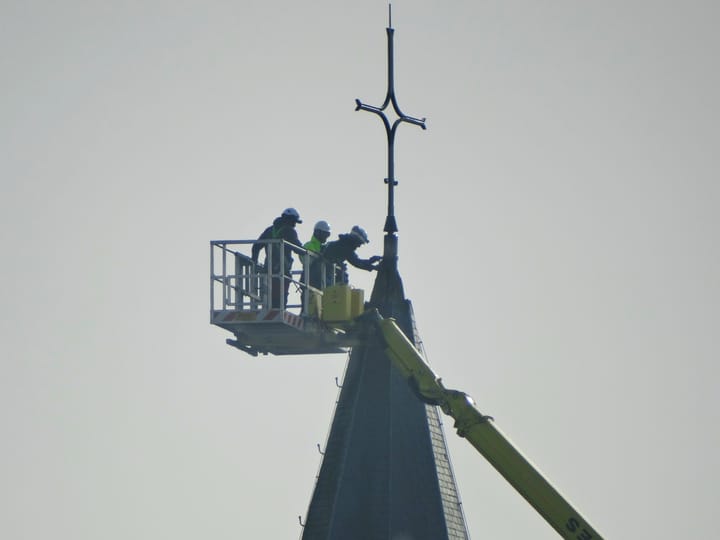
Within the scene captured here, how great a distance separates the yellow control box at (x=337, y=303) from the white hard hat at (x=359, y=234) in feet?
3.98

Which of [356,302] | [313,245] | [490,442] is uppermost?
[313,245]

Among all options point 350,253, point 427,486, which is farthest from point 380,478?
point 350,253

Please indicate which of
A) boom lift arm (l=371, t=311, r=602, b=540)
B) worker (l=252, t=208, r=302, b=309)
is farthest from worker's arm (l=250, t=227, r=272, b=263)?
boom lift arm (l=371, t=311, r=602, b=540)

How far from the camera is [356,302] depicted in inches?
2240

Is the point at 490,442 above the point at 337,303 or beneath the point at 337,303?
beneath

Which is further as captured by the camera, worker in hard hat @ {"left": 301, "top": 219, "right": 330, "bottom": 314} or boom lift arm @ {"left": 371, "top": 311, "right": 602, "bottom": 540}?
worker in hard hat @ {"left": 301, "top": 219, "right": 330, "bottom": 314}

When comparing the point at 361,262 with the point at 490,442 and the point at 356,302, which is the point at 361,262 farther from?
the point at 490,442

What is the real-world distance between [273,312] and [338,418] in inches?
124

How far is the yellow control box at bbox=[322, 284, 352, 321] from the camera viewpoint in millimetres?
56406

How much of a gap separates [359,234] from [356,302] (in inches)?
56.4

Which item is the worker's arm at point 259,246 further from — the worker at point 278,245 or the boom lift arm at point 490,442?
the boom lift arm at point 490,442

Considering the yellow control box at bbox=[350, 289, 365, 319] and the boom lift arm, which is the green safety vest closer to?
the yellow control box at bbox=[350, 289, 365, 319]

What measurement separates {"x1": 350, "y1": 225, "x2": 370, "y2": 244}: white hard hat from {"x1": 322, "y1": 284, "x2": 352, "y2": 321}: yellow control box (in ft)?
3.98

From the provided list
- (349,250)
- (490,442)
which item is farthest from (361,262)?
(490,442)
